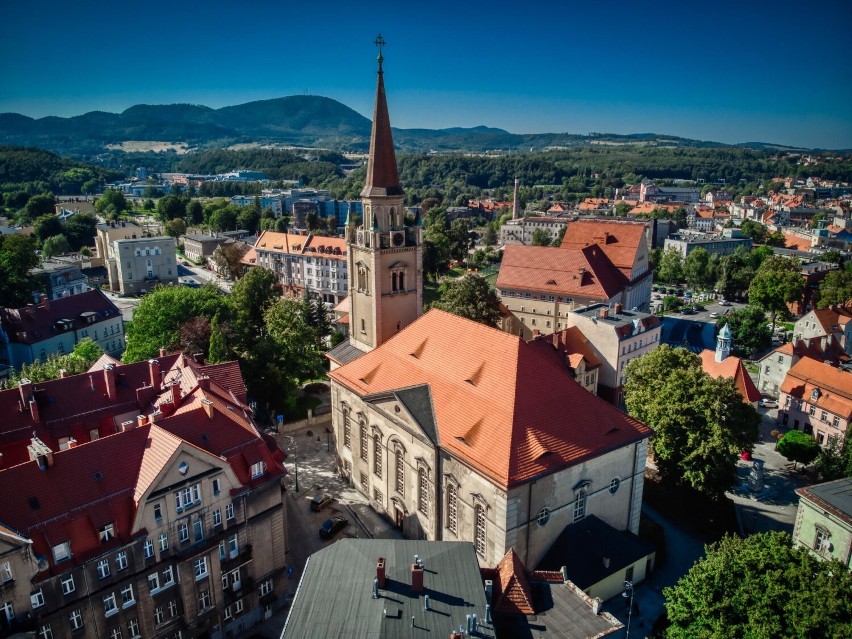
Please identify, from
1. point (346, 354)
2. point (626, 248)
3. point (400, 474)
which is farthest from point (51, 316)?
point (626, 248)

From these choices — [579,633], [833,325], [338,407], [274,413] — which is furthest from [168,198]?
[579,633]

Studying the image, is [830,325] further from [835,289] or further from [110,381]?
[110,381]

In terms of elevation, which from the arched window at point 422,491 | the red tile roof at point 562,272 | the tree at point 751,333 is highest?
the red tile roof at point 562,272

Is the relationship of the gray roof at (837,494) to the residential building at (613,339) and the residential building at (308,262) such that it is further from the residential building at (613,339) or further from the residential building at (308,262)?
the residential building at (308,262)

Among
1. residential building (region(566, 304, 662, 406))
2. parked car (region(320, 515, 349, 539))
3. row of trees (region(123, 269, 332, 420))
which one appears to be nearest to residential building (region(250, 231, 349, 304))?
row of trees (region(123, 269, 332, 420))

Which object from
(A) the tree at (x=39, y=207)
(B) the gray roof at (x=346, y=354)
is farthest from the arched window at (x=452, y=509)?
(A) the tree at (x=39, y=207)

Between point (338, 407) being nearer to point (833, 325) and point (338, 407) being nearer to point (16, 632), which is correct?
point (16, 632)
